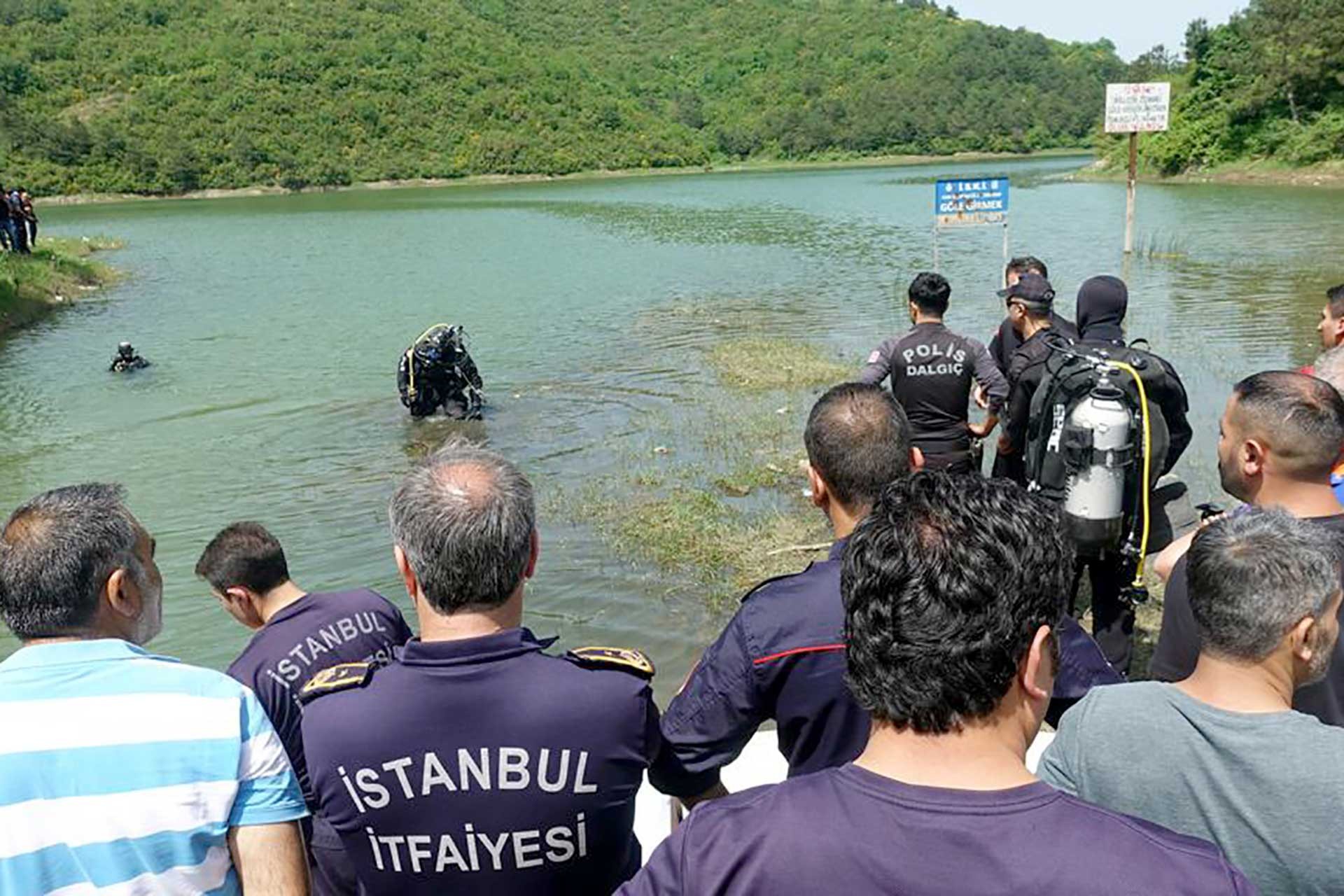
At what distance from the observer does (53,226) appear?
1811 inches

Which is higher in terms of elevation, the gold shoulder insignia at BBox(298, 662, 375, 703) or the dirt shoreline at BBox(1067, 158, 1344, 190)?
the dirt shoreline at BBox(1067, 158, 1344, 190)

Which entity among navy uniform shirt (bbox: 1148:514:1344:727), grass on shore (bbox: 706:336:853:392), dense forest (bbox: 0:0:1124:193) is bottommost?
grass on shore (bbox: 706:336:853:392)

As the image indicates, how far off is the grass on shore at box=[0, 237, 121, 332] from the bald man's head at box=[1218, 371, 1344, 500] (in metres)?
21.5

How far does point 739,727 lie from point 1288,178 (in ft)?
174

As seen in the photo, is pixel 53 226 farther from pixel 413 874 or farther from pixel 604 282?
pixel 413 874

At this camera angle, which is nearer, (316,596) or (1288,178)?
(316,596)

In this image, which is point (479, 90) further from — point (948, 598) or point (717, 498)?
point (948, 598)

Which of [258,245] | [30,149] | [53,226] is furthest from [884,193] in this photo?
[30,149]

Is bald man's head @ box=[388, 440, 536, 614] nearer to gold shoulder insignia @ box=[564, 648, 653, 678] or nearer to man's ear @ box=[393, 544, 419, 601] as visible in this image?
man's ear @ box=[393, 544, 419, 601]

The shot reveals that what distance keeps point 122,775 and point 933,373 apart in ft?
14.1

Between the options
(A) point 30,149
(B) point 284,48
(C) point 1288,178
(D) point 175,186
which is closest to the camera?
(C) point 1288,178

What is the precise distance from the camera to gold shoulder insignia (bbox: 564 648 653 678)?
193cm

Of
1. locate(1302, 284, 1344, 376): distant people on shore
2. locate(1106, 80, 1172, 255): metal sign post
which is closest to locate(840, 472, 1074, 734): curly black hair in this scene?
locate(1302, 284, 1344, 376): distant people on shore

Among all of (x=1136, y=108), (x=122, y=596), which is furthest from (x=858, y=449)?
(x=1136, y=108)
